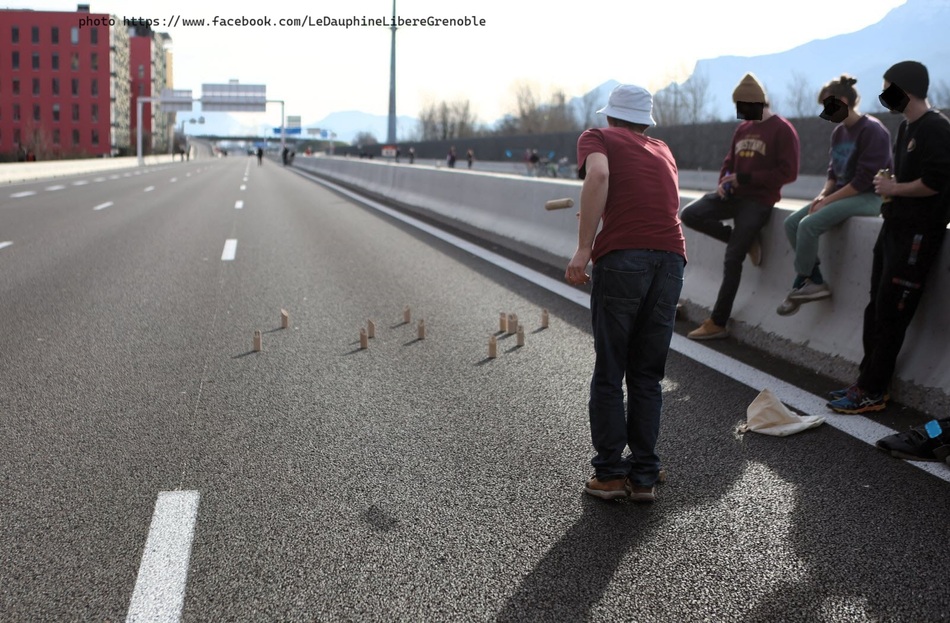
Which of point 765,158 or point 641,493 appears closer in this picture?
point 641,493

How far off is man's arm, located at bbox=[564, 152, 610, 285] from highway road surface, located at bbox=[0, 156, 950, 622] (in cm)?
101

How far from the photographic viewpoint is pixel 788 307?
646 centimetres

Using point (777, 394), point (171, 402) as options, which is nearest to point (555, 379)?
point (777, 394)

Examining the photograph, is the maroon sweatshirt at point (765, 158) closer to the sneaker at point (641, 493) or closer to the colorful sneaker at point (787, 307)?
the colorful sneaker at point (787, 307)

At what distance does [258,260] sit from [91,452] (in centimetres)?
798

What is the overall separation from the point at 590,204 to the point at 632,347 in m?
0.69

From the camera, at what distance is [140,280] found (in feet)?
34.5

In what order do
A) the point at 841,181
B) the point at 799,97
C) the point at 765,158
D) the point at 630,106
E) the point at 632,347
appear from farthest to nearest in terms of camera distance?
1. the point at 799,97
2. the point at 765,158
3. the point at 841,181
4. the point at 632,347
5. the point at 630,106

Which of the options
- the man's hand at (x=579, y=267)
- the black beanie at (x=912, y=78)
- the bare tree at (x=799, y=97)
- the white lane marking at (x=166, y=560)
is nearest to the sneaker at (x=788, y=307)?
the black beanie at (x=912, y=78)

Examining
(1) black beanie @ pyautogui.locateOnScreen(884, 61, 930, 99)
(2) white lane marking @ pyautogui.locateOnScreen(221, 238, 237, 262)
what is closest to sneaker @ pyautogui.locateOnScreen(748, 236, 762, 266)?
(1) black beanie @ pyautogui.locateOnScreen(884, 61, 930, 99)

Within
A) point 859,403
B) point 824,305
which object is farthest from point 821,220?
point 859,403

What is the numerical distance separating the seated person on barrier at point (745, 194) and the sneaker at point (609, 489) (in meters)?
3.45

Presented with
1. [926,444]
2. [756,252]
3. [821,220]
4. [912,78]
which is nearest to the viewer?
[926,444]

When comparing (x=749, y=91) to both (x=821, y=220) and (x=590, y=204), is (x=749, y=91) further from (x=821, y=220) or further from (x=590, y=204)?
(x=590, y=204)
